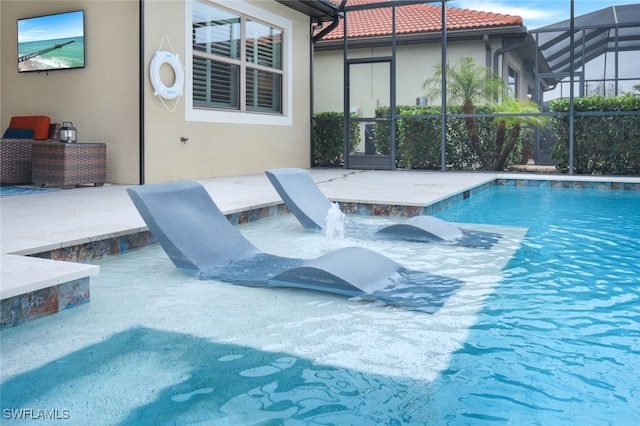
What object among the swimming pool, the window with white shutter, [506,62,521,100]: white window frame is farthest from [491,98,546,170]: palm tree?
the swimming pool

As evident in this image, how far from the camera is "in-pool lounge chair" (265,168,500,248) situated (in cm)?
500

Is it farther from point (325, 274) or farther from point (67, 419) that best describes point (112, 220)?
point (67, 419)

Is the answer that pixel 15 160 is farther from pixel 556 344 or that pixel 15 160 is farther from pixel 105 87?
pixel 556 344

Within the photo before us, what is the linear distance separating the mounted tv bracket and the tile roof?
6.27 meters

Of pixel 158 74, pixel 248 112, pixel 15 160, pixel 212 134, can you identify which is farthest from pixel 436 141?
pixel 15 160

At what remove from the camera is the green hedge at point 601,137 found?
→ 34.1ft

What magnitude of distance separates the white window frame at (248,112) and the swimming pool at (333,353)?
5.50 metres

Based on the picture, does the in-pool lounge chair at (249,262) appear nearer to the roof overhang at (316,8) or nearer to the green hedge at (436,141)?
the roof overhang at (316,8)

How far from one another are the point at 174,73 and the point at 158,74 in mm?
386

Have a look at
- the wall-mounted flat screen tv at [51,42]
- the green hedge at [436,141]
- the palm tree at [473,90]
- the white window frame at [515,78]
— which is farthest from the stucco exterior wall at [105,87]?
the white window frame at [515,78]

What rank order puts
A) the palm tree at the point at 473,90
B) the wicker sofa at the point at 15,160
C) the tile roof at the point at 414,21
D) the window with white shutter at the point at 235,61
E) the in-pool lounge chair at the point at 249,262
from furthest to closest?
the tile roof at the point at 414,21 < the palm tree at the point at 473,90 < the window with white shutter at the point at 235,61 < the wicker sofa at the point at 15,160 < the in-pool lounge chair at the point at 249,262

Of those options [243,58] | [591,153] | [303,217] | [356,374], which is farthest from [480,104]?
[356,374]

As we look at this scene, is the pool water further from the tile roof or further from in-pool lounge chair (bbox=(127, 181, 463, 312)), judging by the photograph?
the tile roof

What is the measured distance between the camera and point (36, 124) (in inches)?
347
